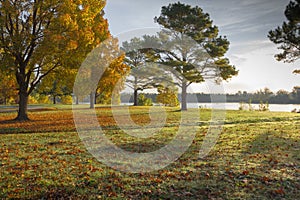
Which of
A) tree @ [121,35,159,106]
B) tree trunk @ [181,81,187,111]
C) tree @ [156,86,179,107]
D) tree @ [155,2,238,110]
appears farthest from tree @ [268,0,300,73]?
tree @ [156,86,179,107]

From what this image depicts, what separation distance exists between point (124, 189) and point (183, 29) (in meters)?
22.9

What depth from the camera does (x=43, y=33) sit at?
1434 centimetres

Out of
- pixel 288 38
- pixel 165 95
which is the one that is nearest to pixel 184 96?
pixel 165 95

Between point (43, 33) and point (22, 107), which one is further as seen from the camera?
point (22, 107)

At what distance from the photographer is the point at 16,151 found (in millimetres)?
7812

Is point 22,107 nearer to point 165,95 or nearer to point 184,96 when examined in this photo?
point 184,96

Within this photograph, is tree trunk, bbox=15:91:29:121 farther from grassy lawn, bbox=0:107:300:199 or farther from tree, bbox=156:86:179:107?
tree, bbox=156:86:179:107

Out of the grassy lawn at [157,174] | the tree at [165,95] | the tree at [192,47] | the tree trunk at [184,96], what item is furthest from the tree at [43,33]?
the tree at [165,95]

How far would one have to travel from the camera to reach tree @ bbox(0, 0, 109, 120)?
13.7 meters

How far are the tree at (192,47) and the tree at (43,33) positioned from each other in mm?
11157

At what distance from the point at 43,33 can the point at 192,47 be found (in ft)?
51.1

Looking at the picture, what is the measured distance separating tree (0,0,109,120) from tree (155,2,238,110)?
1116 centimetres

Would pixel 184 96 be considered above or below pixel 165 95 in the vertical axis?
below

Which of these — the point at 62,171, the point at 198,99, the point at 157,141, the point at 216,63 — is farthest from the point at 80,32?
the point at 198,99
